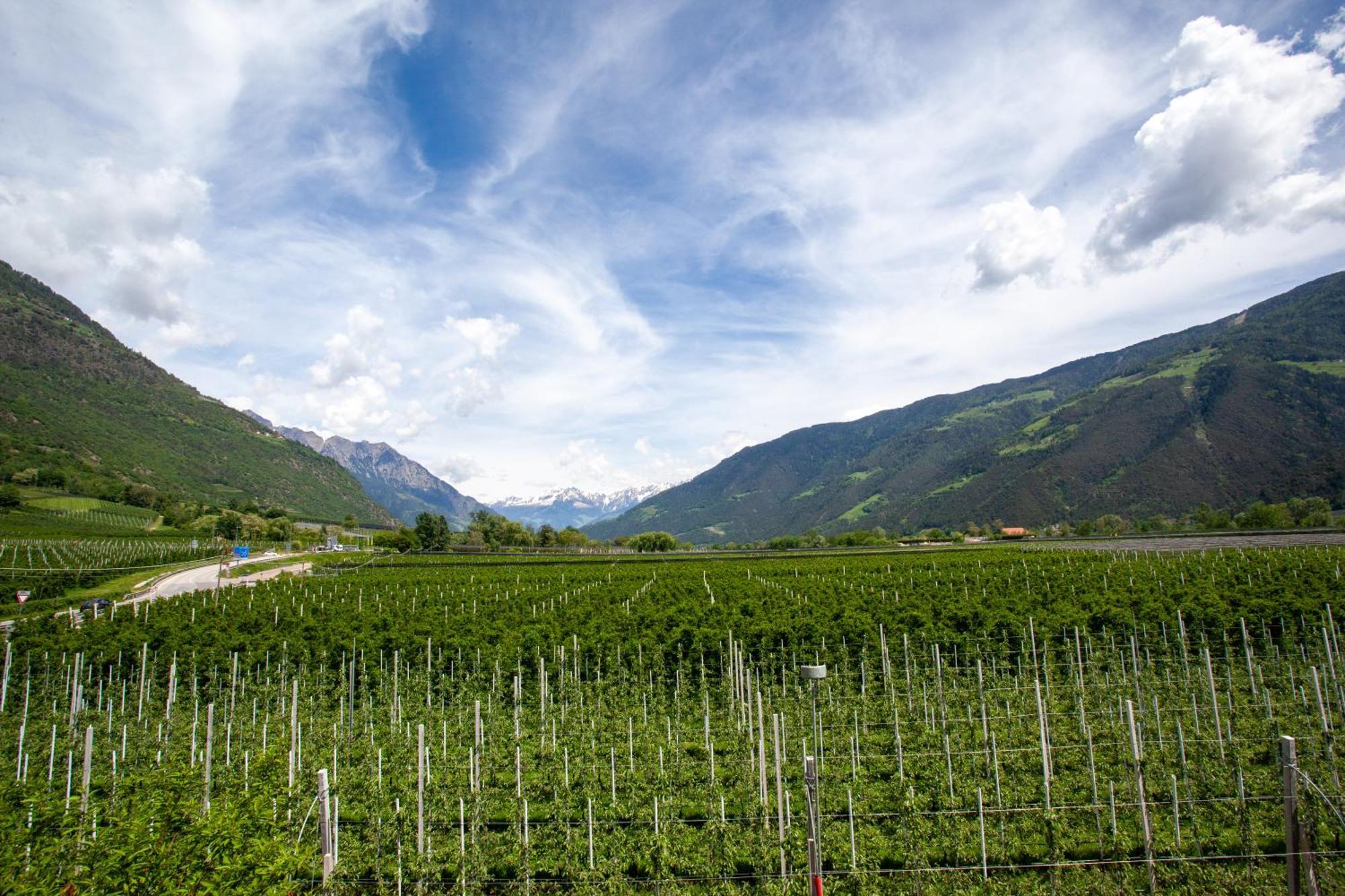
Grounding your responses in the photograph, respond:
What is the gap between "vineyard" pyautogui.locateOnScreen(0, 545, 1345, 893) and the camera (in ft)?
30.3

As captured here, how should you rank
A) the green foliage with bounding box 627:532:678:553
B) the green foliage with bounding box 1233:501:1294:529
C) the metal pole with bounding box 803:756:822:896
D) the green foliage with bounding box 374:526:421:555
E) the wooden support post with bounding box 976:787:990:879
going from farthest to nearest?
the green foliage with bounding box 627:532:678:553
the green foliage with bounding box 374:526:421:555
the green foliage with bounding box 1233:501:1294:529
the wooden support post with bounding box 976:787:990:879
the metal pole with bounding box 803:756:822:896

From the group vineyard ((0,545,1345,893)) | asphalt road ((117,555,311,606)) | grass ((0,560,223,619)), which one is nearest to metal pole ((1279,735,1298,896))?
vineyard ((0,545,1345,893))

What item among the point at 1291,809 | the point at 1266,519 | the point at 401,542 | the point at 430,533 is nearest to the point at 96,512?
the point at 401,542

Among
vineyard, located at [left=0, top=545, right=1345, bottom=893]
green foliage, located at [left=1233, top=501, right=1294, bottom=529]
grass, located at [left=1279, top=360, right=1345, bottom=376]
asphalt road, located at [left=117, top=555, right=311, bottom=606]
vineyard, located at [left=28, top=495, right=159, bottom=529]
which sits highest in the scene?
grass, located at [left=1279, top=360, right=1345, bottom=376]

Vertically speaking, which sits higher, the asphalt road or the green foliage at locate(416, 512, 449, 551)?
the green foliage at locate(416, 512, 449, 551)

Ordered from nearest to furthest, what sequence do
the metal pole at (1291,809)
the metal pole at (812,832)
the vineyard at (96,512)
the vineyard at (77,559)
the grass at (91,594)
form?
the metal pole at (1291,809), the metal pole at (812,832), the grass at (91,594), the vineyard at (77,559), the vineyard at (96,512)

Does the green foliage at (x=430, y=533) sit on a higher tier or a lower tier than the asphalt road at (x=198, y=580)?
higher

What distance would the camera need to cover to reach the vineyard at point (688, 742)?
923 cm

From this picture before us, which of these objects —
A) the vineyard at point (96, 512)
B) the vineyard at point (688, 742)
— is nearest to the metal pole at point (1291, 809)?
the vineyard at point (688, 742)

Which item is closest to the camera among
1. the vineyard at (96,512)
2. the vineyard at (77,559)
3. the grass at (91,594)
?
the grass at (91,594)

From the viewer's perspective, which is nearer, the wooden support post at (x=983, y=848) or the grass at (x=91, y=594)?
the wooden support post at (x=983, y=848)

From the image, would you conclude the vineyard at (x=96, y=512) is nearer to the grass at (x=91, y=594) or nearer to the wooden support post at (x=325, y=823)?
the grass at (x=91, y=594)

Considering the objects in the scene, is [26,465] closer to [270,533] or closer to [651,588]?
[270,533]

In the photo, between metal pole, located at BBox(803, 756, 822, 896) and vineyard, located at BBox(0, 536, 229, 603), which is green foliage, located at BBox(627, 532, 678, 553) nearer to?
vineyard, located at BBox(0, 536, 229, 603)
